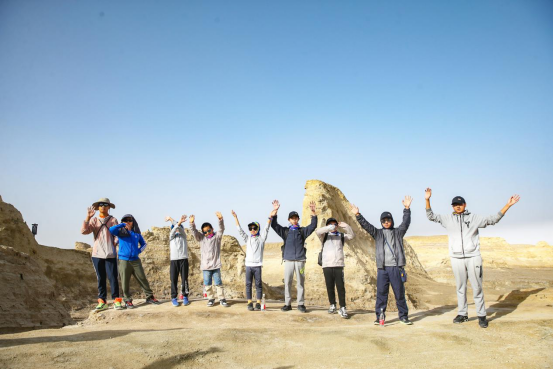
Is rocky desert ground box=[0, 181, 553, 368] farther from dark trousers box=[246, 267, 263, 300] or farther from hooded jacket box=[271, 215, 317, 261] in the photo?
hooded jacket box=[271, 215, 317, 261]

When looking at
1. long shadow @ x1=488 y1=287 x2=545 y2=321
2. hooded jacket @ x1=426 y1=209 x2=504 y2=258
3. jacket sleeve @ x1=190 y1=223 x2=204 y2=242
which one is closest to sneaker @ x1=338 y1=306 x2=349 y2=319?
hooded jacket @ x1=426 y1=209 x2=504 y2=258

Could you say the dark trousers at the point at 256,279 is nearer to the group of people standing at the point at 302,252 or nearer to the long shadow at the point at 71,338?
the group of people standing at the point at 302,252

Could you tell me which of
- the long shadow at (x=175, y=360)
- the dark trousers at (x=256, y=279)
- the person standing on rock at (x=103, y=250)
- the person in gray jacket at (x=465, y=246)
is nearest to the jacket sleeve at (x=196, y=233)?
the dark trousers at (x=256, y=279)

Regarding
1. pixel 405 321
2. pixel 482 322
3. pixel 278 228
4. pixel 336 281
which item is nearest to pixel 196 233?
pixel 278 228

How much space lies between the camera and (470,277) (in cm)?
624

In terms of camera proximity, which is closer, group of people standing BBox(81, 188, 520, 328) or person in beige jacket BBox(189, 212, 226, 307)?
group of people standing BBox(81, 188, 520, 328)

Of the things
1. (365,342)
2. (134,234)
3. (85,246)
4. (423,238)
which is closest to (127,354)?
(365,342)

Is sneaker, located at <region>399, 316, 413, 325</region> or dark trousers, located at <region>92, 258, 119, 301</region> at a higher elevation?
dark trousers, located at <region>92, 258, 119, 301</region>

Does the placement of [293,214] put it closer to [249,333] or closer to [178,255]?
[178,255]

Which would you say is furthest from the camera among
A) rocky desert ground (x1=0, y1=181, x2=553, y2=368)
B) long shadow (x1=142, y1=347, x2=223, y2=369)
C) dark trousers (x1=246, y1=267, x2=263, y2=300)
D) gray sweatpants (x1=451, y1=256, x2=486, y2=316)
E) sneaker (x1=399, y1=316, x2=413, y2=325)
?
dark trousers (x1=246, y1=267, x2=263, y2=300)

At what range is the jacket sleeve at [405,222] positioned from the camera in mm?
6586

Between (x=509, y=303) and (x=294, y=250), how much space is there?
5.20 m

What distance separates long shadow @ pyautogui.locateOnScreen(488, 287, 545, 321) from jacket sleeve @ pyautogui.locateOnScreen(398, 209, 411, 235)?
2.03m

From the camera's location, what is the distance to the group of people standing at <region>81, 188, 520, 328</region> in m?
6.31
